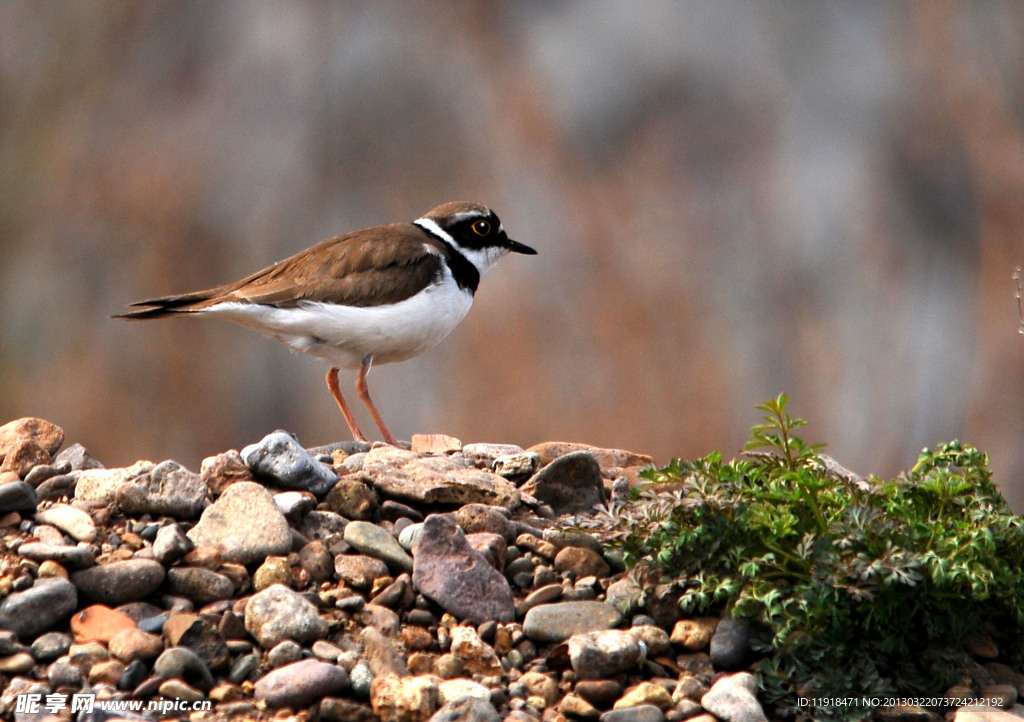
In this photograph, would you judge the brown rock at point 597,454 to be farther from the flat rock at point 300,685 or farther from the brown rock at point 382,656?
the flat rock at point 300,685

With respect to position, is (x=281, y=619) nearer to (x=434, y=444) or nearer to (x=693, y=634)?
(x=693, y=634)

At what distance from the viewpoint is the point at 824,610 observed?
267cm

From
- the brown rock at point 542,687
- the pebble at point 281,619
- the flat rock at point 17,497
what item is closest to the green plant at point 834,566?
the brown rock at point 542,687

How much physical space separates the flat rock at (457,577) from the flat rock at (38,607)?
0.87 m

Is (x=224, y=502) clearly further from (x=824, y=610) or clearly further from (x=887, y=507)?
(x=887, y=507)

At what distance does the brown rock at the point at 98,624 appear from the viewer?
260 centimetres

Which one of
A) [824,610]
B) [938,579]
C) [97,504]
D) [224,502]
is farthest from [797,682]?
[97,504]

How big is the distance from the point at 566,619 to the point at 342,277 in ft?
8.48

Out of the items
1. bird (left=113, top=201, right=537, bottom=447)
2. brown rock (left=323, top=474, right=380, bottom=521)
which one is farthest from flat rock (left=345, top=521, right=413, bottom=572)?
bird (left=113, top=201, right=537, bottom=447)

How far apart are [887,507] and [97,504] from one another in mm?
2255

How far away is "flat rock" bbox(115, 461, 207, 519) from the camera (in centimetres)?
312

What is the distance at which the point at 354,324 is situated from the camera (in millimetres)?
4941

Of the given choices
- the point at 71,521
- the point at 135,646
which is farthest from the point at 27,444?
the point at 135,646

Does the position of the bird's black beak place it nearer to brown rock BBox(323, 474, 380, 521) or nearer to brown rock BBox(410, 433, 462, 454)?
brown rock BBox(410, 433, 462, 454)
